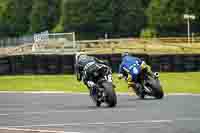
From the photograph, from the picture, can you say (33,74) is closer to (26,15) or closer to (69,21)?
(69,21)

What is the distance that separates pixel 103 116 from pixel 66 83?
60.4ft

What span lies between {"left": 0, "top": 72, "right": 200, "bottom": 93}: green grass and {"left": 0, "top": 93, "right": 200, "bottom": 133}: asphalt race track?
6.93 meters

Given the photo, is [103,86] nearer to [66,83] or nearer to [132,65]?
[132,65]

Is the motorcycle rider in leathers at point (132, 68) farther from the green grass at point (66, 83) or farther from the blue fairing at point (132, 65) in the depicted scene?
the green grass at point (66, 83)

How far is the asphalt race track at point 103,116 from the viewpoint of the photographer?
1299 cm

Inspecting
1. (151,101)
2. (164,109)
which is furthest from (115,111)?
(151,101)

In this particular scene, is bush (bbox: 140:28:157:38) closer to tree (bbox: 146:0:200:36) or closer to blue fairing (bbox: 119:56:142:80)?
tree (bbox: 146:0:200:36)

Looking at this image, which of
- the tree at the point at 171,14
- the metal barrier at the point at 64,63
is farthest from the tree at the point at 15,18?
the metal barrier at the point at 64,63

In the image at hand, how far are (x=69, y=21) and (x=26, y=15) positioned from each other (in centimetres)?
1703

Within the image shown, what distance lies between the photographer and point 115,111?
682 inches

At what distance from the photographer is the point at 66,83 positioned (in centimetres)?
3428

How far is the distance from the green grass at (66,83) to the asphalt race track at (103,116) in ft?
22.7

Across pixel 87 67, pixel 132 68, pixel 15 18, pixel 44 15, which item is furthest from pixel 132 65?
pixel 15 18

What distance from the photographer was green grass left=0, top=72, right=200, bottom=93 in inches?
1154
